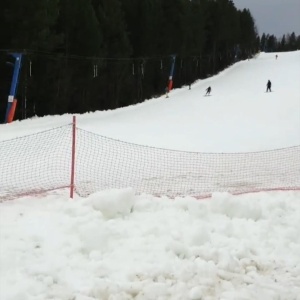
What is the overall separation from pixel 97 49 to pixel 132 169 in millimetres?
22401

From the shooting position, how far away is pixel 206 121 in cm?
2591

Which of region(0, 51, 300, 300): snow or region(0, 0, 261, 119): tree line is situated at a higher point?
region(0, 0, 261, 119): tree line

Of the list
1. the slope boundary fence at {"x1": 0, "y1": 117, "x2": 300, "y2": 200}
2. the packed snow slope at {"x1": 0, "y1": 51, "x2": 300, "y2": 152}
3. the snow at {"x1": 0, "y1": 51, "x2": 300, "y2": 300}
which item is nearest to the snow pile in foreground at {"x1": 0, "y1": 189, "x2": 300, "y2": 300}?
the snow at {"x1": 0, "y1": 51, "x2": 300, "y2": 300}

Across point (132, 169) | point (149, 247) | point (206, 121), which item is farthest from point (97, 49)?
point (149, 247)

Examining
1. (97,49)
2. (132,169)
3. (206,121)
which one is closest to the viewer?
(132,169)

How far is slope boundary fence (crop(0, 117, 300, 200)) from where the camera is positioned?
9819 mm

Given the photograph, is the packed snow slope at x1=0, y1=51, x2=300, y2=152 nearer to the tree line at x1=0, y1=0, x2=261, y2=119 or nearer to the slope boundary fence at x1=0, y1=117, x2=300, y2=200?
the slope boundary fence at x1=0, y1=117, x2=300, y2=200

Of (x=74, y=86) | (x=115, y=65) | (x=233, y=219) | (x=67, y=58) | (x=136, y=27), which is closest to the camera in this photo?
(x=233, y=219)

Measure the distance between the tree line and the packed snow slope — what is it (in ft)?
12.3

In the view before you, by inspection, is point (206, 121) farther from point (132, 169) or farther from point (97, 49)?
point (132, 169)

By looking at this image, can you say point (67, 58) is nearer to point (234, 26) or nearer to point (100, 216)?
point (100, 216)

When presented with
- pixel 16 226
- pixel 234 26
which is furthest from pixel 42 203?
pixel 234 26

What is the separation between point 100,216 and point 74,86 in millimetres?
27532

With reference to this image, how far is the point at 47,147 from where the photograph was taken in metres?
14.4
